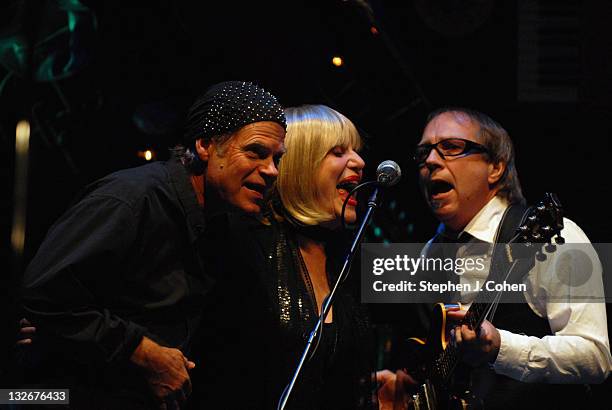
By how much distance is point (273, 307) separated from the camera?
310cm

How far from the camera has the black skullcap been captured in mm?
3045

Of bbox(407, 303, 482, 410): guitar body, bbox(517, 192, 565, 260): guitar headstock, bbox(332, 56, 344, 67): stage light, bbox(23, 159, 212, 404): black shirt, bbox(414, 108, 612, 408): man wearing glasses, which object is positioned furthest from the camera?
bbox(332, 56, 344, 67): stage light

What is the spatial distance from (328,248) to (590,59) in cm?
227

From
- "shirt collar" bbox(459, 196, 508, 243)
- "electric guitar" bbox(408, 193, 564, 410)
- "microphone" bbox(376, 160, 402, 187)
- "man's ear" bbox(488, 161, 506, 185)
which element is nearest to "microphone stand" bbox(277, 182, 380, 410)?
"microphone" bbox(376, 160, 402, 187)

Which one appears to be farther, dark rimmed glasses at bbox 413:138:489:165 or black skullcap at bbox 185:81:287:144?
dark rimmed glasses at bbox 413:138:489:165

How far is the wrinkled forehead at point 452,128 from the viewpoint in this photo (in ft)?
12.0

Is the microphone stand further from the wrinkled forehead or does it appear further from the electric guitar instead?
the wrinkled forehead

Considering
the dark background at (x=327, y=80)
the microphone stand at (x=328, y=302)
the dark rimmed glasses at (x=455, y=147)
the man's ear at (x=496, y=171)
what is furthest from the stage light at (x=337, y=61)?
the microphone stand at (x=328, y=302)

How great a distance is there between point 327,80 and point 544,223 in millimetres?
1800

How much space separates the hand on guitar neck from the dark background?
1.38 metres

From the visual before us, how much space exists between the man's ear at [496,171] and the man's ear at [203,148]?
1.43 m

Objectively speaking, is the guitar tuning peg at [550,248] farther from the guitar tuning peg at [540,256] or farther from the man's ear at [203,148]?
the man's ear at [203,148]

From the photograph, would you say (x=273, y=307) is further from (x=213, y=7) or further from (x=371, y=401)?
(x=213, y=7)

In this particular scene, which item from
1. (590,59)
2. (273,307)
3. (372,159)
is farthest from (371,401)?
(590,59)
